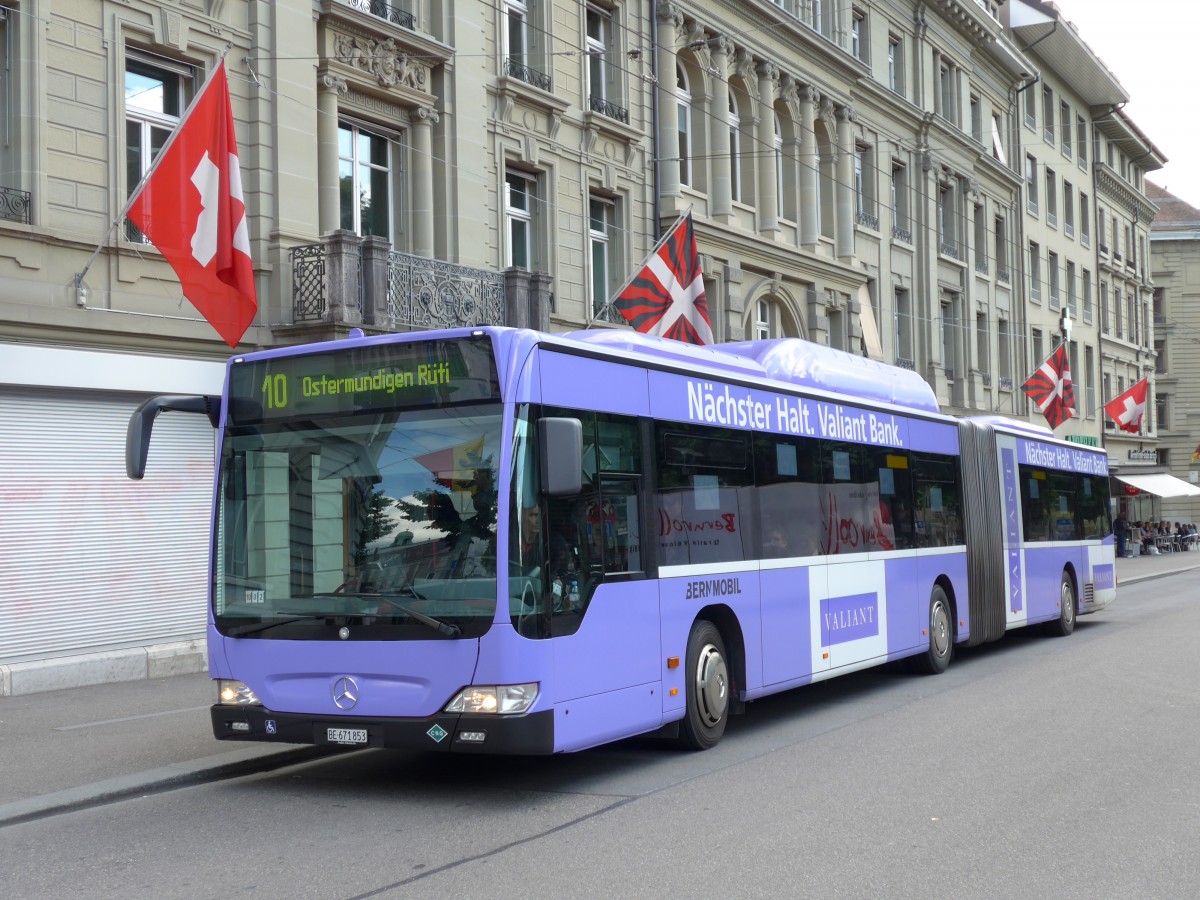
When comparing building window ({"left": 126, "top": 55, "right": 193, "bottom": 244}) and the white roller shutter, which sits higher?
building window ({"left": 126, "top": 55, "right": 193, "bottom": 244})

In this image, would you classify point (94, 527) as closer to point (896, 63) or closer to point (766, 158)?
point (766, 158)

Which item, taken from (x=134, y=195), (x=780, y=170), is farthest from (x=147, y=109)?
(x=780, y=170)

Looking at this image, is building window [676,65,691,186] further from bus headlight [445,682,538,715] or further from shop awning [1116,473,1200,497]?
shop awning [1116,473,1200,497]

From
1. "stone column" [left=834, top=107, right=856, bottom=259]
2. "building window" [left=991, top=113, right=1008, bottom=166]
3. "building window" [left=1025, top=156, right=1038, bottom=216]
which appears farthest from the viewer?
"building window" [left=1025, top=156, right=1038, bottom=216]

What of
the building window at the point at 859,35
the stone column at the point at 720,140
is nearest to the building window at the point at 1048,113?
the building window at the point at 859,35

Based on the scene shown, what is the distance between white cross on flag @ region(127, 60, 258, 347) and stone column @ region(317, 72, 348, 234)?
387 centimetres

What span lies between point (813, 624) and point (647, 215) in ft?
48.6

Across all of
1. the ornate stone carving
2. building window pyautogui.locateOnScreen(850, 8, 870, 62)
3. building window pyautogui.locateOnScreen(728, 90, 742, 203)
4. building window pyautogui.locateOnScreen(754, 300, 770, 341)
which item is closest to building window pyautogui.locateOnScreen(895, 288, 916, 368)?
building window pyautogui.locateOnScreen(850, 8, 870, 62)

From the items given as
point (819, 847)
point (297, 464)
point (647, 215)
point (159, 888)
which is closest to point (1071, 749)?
point (819, 847)

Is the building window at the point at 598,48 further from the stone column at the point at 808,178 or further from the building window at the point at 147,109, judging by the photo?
the building window at the point at 147,109

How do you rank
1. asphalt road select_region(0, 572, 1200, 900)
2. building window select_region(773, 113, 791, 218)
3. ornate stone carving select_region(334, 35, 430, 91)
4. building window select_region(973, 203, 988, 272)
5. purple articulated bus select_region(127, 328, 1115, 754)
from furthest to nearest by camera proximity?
1. building window select_region(973, 203, 988, 272)
2. building window select_region(773, 113, 791, 218)
3. ornate stone carving select_region(334, 35, 430, 91)
4. purple articulated bus select_region(127, 328, 1115, 754)
5. asphalt road select_region(0, 572, 1200, 900)

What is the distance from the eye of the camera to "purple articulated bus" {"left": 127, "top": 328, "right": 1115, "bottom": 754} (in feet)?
26.5

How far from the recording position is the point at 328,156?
1850cm

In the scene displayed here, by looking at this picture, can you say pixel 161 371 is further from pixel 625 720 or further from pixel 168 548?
pixel 625 720
